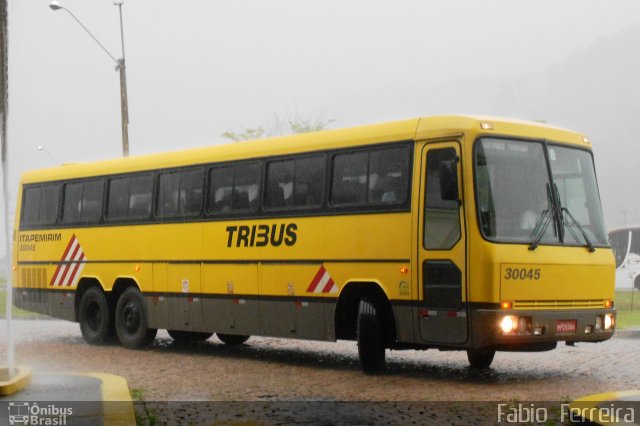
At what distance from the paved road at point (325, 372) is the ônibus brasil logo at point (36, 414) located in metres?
1.08

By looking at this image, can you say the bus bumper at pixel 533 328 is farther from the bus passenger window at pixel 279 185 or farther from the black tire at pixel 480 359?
the bus passenger window at pixel 279 185

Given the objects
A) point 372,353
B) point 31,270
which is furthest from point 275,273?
point 31,270

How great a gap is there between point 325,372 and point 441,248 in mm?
2547

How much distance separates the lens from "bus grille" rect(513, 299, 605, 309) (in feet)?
45.0

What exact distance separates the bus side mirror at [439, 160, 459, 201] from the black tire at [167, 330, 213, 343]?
7873 millimetres

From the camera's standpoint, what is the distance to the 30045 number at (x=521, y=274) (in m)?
13.7

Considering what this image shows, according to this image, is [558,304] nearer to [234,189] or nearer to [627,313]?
[234,189]

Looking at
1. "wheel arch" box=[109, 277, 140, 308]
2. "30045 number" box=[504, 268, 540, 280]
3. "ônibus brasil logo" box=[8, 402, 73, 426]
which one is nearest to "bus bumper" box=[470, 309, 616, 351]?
"30045 number" box=[504, 268, 540, 280]

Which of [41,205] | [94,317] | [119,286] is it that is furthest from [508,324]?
[41,205]

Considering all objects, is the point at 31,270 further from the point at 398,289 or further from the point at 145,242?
the point at 398,289

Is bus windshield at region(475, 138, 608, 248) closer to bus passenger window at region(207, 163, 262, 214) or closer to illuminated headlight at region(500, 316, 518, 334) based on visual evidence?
illuminated headlight at region(500, 316, 518, 334)

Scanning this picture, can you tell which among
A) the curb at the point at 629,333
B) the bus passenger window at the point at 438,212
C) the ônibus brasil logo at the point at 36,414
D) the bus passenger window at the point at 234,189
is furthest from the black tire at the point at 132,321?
the curb at the point at 629,333

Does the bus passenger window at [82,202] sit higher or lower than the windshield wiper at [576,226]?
higher

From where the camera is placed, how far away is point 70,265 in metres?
21.2
